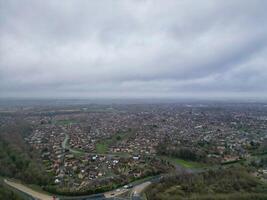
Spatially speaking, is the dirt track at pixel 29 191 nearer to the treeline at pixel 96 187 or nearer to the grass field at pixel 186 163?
the treeline at pixel 96 187

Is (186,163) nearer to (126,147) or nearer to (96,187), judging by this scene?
(126,147)

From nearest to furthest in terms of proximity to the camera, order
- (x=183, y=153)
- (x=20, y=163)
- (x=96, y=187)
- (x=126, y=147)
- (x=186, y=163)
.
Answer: (x=96, y=187)
(x=20, y=163)
(x=186, y=163)
(x=183, y=153)
(x=126, y=147)

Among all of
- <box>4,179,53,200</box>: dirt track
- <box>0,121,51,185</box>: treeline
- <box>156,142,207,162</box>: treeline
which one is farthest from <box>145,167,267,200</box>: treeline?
<box>0,121,51,185</box>: treeline

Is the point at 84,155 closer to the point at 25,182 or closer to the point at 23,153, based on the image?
the point at 23,153

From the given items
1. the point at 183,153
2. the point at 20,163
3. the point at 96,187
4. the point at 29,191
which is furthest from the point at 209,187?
the point at 20,163

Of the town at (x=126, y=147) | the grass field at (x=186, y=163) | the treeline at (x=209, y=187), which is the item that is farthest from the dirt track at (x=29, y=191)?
the grass field at (x=186, y=163)

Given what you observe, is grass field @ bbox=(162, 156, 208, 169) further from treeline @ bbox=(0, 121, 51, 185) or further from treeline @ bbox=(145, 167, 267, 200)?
treeline @ bbox=(0, 121, 51, 185)

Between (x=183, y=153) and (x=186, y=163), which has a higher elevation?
(x=183, y=153)
